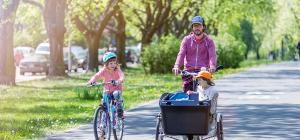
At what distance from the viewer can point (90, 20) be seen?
4828 cm

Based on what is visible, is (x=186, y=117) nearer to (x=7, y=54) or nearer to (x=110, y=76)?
(x=110, y=76)

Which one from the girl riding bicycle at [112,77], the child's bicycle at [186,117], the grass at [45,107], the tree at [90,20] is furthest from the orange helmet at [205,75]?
the tree at [90,20]

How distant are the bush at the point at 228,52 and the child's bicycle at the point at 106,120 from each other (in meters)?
40.7

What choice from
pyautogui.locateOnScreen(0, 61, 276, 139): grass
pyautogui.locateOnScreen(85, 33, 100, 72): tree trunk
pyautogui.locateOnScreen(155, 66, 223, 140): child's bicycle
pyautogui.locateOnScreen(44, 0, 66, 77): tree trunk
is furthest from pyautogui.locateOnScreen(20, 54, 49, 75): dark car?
pyautogui.locateOnScreen(155, 66, 223, 140): child's bicycle

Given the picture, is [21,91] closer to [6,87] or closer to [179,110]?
[6,87]

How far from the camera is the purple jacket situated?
11672 mm

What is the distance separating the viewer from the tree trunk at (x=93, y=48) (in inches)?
1857

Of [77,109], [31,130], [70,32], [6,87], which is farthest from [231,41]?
[31,130]

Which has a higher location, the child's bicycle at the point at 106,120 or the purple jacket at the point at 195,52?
the purple jacket at the point at 195,52

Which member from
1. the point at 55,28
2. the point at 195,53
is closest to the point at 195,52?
the point at 195,53

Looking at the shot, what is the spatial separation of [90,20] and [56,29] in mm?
12217

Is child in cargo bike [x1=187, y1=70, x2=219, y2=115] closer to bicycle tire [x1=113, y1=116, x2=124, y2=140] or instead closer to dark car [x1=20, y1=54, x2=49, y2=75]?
bicycle tire [x1=113, y1=116, x2=124, y2=140]

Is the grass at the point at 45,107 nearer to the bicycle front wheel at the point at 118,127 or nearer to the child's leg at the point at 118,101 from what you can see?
the bicycle front wheel at the point at 118,127

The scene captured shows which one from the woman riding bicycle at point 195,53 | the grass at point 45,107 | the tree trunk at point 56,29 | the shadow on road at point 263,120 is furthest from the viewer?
the tree trunk at point 56,29
